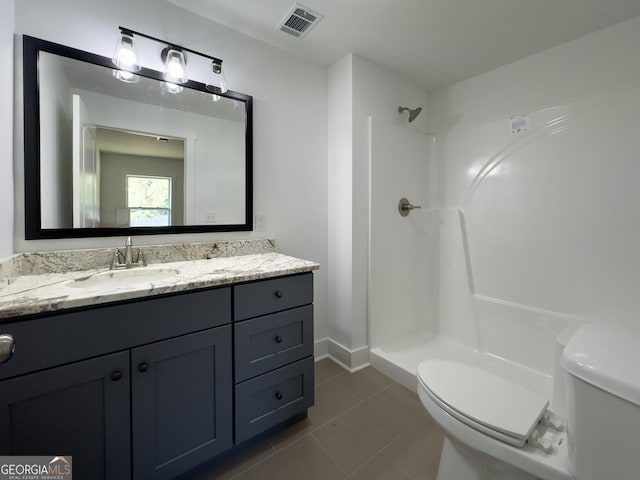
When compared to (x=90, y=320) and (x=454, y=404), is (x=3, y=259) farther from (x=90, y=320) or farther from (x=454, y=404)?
(x=454, y=404)

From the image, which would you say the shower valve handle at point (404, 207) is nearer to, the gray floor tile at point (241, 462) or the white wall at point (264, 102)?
the white wall at point (264, 102)

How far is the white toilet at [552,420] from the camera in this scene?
2.40 ft


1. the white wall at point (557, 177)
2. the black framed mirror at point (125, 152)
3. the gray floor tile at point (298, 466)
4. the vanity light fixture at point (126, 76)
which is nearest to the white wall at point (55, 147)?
the black framed mirror at point (125, 152)

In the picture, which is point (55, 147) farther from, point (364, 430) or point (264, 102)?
point (364, 430)

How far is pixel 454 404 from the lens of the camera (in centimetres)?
96

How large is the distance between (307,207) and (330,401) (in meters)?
1.28

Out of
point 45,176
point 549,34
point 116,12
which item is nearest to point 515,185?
point 549,34

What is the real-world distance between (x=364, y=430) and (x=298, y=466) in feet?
1.28

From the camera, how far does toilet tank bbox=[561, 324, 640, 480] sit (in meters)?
0.71

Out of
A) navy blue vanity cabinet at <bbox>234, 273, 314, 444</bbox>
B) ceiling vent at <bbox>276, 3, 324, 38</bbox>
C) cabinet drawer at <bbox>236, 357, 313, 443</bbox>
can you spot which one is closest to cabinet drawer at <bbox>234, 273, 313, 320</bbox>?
navy blue vanity cabinet at <bbox>234, 273, 314, 444</bbox>

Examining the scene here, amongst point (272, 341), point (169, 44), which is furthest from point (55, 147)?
point (272, 341)

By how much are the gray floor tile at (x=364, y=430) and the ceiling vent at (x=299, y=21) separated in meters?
2.26

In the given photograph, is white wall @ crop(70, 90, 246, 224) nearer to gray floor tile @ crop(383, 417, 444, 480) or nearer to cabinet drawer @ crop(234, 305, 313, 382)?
cabinet drawer @ crop(234, 305, 313, 382)

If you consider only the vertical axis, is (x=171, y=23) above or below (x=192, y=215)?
above
